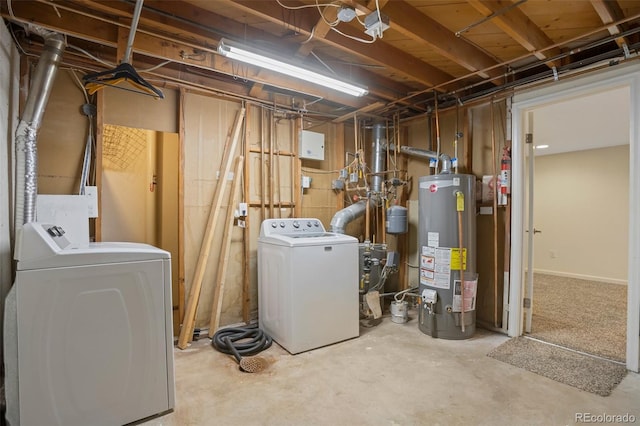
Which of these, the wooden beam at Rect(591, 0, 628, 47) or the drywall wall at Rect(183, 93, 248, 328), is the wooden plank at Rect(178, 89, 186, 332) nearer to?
the drywall wall at Rect(183, 93, 248, 328)

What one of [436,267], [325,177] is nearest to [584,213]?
[436,267]

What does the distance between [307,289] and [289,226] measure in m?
0.83

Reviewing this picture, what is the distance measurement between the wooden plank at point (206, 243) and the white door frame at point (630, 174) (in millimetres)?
2862

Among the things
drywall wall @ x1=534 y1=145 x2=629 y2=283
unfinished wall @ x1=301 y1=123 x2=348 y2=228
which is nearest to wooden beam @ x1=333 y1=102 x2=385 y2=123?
unfinished wall @ x1=301 y1=123 x2=348 y2=228

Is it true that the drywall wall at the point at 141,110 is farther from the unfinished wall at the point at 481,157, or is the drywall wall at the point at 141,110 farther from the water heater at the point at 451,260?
the unfinished wall at the point at 481,157

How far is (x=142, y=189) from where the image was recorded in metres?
3.64

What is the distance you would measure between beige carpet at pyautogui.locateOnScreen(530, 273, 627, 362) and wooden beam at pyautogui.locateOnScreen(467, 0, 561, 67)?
2580 millimetres

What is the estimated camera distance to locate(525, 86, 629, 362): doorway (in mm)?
3410

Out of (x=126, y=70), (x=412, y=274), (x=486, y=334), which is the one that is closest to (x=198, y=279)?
(x=126, y=70)

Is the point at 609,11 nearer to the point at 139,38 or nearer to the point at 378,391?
the point at 378,391

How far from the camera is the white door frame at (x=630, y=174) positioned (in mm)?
2398

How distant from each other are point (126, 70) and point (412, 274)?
364 centimetres

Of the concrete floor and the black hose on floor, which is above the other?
the black hose on floor

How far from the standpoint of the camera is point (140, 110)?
9.55ft
